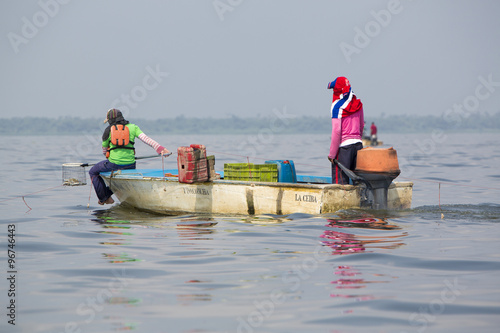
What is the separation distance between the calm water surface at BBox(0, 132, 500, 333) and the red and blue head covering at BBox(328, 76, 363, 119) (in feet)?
5.84

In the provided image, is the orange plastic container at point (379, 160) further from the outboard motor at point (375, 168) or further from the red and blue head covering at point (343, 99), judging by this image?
the red and blue head covering at point (343, 99)

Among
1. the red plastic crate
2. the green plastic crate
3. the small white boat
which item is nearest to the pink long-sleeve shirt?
the small white boat

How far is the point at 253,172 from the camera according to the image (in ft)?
38.8

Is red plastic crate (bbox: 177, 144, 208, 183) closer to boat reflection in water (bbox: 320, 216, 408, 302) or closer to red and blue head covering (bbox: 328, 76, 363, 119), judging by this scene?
red and blue head covering (bbox: 328, 76, 363, 119)

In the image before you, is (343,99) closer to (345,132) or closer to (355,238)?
(345,132)

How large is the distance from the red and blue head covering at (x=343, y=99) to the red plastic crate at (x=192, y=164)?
2.58m

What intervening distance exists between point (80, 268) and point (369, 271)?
11.0 ft

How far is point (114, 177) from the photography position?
42.0 ft

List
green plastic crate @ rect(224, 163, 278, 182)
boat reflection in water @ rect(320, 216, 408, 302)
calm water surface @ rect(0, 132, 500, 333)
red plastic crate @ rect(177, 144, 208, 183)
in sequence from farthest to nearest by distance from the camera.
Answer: green plastic crate @ rect(224, 163, 278, 182)
red plastic crate @ rect(177, 144, 208, 183)
boat reflection in water @ rect(320, 216, 408, 302)
calm water surface @ rect(0, 132, 500, 333)

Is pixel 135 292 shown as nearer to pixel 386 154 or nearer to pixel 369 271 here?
pixel 369 271

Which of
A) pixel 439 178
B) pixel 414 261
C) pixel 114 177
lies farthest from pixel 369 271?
pixel 439 178

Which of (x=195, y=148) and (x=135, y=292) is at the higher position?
(x=195, y=148)

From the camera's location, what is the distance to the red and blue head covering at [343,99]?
431 inches

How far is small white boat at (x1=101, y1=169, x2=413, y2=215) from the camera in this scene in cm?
1059
